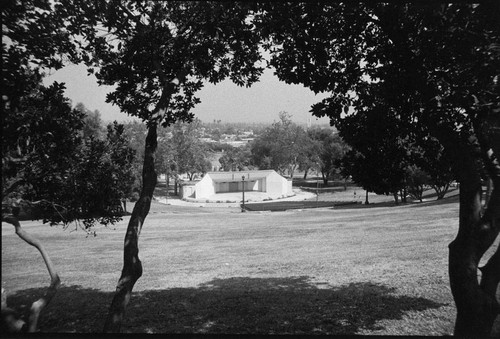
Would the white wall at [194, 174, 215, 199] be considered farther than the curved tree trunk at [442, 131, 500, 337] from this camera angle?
Yes

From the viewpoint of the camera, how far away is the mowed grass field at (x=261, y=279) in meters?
5.95

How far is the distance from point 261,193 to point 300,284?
28.2m

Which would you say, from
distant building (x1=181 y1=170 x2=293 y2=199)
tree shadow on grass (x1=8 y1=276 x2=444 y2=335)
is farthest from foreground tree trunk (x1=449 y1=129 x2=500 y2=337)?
distant building (x1=181 y1=170 x2=293 y2=199)

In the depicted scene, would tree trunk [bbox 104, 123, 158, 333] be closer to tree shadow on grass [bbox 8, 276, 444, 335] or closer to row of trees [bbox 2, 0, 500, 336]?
row of trees [bbox 2, 0, 500, 336]

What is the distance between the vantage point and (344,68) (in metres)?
5.14

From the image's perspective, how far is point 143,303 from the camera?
23.6 ft

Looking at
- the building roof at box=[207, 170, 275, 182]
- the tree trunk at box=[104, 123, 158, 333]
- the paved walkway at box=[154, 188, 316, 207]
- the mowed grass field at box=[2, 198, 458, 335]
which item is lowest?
the mowed grass field at box=[2, 198, 458, 335]

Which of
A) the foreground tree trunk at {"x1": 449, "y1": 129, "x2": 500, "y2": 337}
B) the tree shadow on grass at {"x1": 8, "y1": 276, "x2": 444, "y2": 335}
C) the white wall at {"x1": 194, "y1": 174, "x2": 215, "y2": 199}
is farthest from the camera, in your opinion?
the white wall at {"x1": 194, "y1": 174, "x2": 215, "y2": 199}

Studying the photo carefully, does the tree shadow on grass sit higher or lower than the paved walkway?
lower

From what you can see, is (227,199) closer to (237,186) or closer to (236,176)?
(237,186)

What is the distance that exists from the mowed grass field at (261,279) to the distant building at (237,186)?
61.2ft

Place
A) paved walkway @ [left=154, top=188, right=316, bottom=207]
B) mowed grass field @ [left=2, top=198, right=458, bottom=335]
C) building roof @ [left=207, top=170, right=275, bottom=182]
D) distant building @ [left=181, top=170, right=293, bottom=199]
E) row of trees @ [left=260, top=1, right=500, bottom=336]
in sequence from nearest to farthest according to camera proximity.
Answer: row of trees @ [left=260, top=1, right=500, bottom=336]
mowed grass field @ [left=2, top=198, right=458, bottom=335]
paved walkway @ [left=154, top=188, right=316, bottom=207]
distant building @ [left=181, top=170, right=293, bottom=199]
building roof @ [left=207, top=170, right=275, bottom=182]

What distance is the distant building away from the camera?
3566cm

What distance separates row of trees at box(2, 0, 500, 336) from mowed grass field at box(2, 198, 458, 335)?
1703 mm
